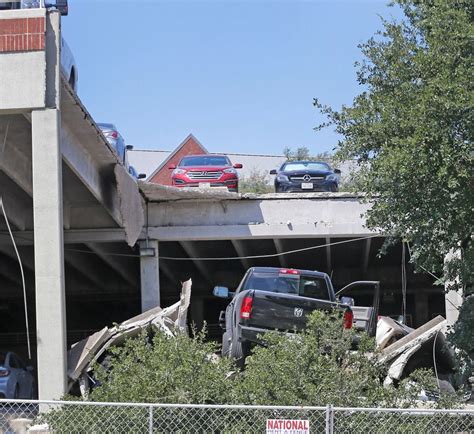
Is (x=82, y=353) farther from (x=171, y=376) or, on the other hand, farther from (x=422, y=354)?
(x=171, y=376)

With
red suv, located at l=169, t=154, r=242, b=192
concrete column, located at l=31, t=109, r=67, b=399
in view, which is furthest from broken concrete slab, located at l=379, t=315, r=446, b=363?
red suv, located at l=169, t=154, r=242, b=192

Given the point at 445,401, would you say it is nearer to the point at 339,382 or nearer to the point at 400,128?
the point at 339,382

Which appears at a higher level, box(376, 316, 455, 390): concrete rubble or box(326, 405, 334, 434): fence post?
box(326, 405, 334, 434): fence post

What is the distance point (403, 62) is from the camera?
1325 cm

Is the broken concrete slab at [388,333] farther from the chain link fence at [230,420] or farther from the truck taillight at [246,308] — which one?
the chain link fence at [230,420]

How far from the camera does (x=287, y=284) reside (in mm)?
16203

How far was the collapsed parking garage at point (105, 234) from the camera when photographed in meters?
16.0

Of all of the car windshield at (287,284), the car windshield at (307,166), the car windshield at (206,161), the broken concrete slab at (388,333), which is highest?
the car windshield at (206,161)

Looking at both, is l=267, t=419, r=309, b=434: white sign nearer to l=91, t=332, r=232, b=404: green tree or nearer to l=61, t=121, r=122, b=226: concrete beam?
l=91, t=332, r=232, b=404: green tree

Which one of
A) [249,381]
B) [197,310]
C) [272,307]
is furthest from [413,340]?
[197,310]

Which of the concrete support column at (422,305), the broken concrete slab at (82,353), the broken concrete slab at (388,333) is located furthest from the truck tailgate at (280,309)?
the concrete support column at (422,305)

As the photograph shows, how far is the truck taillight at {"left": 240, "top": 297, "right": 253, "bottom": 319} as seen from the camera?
15.2m

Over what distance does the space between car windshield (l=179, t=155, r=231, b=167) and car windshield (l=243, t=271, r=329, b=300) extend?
10.8m

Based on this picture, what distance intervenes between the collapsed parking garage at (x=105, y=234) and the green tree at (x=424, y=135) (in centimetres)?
112
